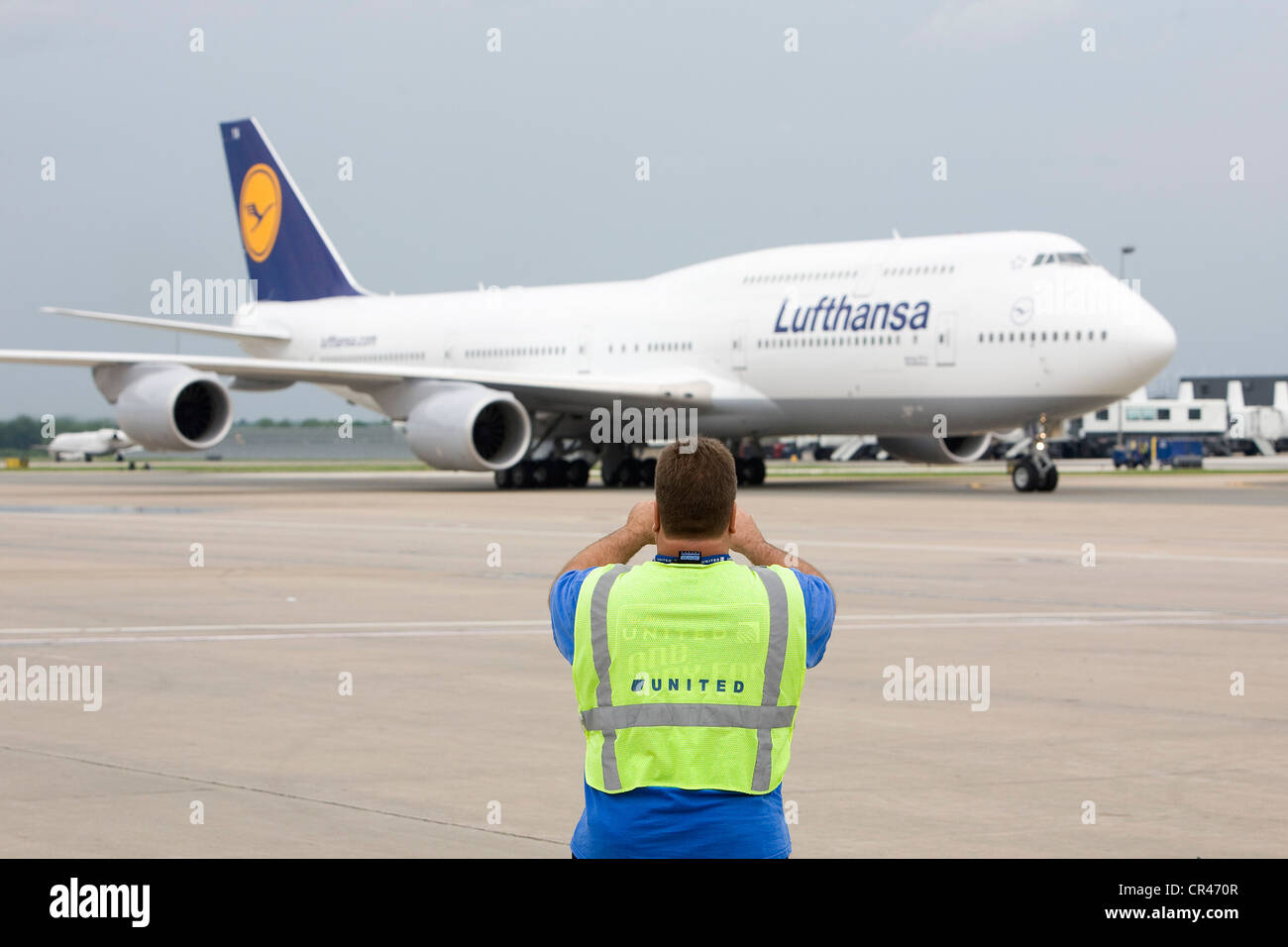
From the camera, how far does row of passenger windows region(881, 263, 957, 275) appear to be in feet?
94.0

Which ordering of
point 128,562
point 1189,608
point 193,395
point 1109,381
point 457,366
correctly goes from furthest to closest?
point 457,366 → point 193,395 → point 1109,381 → point 128,562 → point 1189,608

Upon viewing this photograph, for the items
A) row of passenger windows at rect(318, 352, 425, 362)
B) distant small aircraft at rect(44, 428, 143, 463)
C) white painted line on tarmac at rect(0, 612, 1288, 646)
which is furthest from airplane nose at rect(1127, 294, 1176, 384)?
distant small aircraft at rect(44, 428, 143, 463)

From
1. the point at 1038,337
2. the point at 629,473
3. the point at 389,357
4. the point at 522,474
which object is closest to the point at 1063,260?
the point at 1038,337

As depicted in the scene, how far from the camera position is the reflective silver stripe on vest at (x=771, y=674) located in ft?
10.8

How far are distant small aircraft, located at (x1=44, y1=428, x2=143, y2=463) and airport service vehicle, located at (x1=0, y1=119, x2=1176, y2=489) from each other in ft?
114

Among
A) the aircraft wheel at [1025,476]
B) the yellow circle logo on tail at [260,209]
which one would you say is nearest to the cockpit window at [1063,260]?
the aircraft wheel at [1025,476]

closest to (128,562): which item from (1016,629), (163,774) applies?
(1016,629)

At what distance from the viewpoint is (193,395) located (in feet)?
103

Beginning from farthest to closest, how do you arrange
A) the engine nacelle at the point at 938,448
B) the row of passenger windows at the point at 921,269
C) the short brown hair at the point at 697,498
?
1. the engine nacelle at the point at 938,448
2. the row of passenger windows at the point at 921,269
3. the short brown hair at the point at 697,498

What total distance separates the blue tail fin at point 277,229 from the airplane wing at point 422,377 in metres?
9.19

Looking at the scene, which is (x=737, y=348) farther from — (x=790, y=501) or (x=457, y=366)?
(x=457, y=366)

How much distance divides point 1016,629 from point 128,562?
29.6ft

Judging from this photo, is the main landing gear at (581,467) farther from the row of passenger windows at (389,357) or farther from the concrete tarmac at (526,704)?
the concrete tarmac at (526,704)
